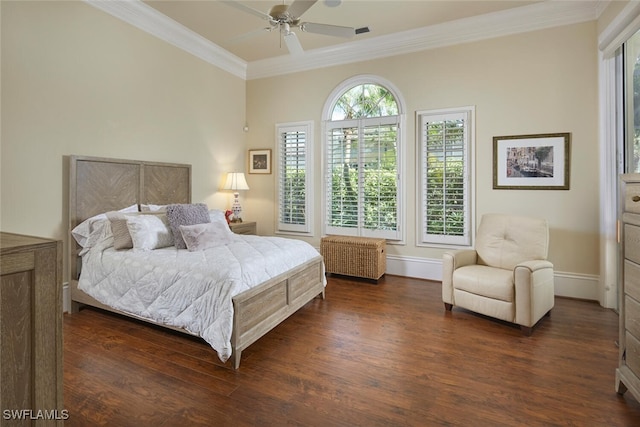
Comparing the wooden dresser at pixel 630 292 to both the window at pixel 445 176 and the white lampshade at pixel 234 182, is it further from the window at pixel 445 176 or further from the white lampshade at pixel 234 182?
A: the white lampshade at pixel 234 182

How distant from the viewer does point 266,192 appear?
546cm

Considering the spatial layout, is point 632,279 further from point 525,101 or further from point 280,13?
point 280,13

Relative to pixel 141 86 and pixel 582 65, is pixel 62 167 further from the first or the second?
pixel 582 65

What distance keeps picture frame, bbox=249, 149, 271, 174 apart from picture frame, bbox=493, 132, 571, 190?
3312 mm

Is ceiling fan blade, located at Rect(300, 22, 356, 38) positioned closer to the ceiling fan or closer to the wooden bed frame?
the ceiling fan

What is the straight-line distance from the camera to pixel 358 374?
215 centimetres

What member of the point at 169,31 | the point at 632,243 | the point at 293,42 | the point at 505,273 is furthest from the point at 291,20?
the point at 505,273

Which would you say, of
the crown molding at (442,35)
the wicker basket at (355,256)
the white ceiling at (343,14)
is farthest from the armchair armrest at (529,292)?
the white ceiling at (343,14)

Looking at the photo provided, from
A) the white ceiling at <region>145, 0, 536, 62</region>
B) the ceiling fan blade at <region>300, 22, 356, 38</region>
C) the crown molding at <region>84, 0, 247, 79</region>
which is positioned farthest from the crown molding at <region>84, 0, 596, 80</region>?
the ceiling fan blade at <region>300, 22, 356, 38</region>

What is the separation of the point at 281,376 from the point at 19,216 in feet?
8.81

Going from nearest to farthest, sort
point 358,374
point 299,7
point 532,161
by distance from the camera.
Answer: point 358,374 < point 299,7 < point 532,161

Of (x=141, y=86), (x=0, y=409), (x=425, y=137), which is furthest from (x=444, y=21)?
(x=0, y=409)

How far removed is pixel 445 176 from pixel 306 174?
2.04m

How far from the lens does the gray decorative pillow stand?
3146mm
